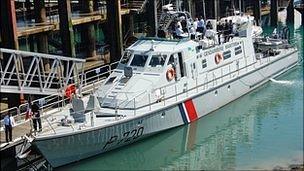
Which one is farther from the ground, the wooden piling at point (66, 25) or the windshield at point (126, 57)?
the wooden piling at point (66, 25)

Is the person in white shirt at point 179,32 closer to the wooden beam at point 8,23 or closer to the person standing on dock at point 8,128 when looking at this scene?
the wooden beam at point 8,23

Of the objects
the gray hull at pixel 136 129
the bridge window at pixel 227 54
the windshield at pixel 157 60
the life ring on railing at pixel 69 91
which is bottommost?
the gray hull at pixel 136 129

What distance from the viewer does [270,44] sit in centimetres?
3738

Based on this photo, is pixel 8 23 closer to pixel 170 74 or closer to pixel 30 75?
pixel 30 75

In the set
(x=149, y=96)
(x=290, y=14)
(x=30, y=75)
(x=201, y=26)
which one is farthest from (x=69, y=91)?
(x=290, y=14)

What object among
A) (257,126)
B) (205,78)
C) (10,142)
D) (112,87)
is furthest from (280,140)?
(10,142)

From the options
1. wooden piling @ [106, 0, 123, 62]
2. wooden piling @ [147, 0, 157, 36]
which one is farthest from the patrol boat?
Answer: wooden piling @ [147, 0, 157, 36]

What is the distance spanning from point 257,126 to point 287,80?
31.1 ft

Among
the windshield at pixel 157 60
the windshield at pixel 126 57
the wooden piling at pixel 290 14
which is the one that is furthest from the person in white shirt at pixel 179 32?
the wooden piling at pixel 290 14

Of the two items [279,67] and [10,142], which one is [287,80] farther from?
[10,142]

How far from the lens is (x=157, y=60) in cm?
2533

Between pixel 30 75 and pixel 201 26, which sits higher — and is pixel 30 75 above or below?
below

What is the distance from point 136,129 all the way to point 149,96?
1.82 m

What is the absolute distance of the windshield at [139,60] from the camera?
25.4 metres
